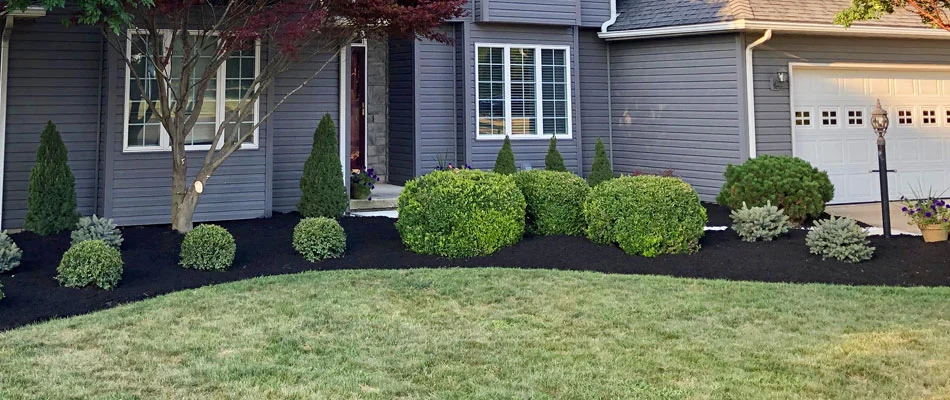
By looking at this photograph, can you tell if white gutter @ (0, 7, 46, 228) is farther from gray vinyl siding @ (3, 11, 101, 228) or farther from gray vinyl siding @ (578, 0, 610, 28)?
gray vinyl siding @ (578, 0, 610, 28)

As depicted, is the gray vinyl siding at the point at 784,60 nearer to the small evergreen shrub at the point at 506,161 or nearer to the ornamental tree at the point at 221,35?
the small evergreen shrub at the point at 506,161

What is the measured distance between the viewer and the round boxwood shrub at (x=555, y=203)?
809 cm

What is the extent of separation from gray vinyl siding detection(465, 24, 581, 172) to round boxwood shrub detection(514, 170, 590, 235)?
4.05 metres

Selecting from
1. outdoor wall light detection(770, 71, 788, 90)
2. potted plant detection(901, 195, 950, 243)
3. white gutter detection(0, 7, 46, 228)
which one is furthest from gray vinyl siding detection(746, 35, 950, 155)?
white gutter detection(0, 7, 46, 228)

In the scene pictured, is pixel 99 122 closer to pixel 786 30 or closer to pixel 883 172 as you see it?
pixel 883 172

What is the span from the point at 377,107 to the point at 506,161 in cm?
291

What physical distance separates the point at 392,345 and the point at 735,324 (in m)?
2.36

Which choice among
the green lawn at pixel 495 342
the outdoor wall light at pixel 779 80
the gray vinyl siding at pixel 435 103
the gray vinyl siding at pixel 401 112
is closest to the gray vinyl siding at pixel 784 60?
the outdoor wall light at pixel 779 80

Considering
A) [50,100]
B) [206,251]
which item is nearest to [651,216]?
[206,251]

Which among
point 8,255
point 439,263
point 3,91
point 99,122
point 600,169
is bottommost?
point 439,263

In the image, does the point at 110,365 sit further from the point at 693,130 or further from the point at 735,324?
the point at 693,130

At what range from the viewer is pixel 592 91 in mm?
13109

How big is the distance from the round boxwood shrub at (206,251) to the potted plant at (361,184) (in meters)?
4.07

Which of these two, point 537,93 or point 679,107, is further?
point 537,93
